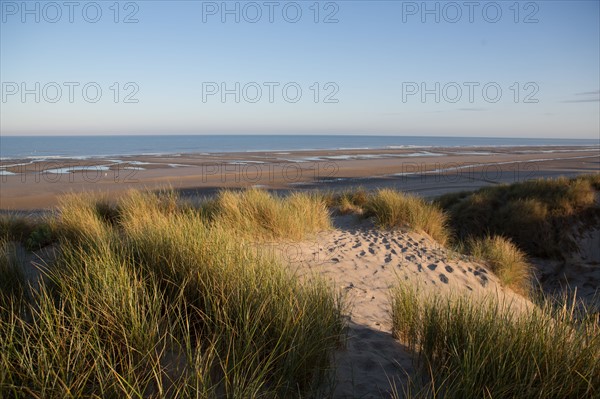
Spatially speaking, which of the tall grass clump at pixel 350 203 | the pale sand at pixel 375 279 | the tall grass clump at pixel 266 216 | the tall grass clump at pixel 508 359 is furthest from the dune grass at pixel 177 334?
the tall grass clump at pixel 350 203

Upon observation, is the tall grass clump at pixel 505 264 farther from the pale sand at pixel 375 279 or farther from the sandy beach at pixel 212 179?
the sandy beach at pixel 212 179

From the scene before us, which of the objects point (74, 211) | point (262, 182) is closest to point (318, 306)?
point (74, 211)

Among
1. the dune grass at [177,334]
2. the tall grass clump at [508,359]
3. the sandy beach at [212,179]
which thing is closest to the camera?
the dune grass at [177,334]

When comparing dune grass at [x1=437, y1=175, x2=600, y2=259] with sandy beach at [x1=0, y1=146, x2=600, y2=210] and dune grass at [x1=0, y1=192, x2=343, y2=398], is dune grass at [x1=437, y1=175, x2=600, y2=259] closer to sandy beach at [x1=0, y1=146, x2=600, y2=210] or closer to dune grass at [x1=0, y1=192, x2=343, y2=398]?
sandy beach at [x1=0, y1=146, x2=600, y2=210]

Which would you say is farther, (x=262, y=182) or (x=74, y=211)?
(x=262, y=182)

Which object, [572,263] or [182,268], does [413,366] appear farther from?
[572,263]

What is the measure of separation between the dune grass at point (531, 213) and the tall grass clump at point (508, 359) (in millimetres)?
6498

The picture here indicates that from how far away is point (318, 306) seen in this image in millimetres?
3197

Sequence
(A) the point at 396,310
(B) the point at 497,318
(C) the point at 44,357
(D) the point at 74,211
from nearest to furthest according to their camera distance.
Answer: (C) the point at 44,357
(B) the point at 497,318
(A) the point at 396,310
(D) the point at 74,211

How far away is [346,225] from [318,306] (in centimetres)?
685

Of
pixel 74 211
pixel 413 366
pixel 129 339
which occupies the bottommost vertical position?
pixel 413 366

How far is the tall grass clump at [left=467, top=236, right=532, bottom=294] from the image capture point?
23.5 ft

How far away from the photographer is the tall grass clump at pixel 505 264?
7176 mm

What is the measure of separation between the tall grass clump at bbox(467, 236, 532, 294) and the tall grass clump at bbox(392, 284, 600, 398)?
463 centimetres
